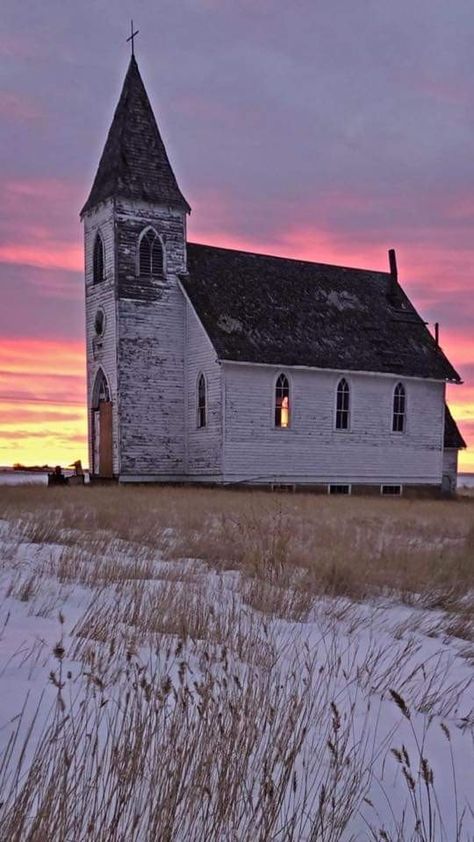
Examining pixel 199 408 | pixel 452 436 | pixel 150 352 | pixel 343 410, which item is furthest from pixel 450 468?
pixel 150 352

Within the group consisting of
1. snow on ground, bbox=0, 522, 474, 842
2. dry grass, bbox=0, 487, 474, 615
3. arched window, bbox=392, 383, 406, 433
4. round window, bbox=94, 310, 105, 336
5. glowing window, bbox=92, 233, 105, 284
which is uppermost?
glowing window, bbox=92, 233, 105, 284

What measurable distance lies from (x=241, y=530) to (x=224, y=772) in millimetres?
7709

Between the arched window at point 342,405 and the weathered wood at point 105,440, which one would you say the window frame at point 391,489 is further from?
the weathered wood at point 105,440

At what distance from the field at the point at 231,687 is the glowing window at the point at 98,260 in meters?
16.2

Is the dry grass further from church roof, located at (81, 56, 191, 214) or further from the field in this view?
church roof, located at (81, 56, 191, 214)

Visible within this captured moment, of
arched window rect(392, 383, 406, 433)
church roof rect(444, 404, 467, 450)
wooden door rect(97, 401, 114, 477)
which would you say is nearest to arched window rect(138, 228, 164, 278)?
wooden door rect(97, 401, 114, 477)

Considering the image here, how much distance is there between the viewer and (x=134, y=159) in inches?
1032

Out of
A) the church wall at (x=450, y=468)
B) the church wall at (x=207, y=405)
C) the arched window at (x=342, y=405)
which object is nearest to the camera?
the church wall at (x=207, y=405)

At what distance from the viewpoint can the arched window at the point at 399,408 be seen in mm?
29578

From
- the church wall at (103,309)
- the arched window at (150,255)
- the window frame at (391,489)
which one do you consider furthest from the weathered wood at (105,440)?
the window frame at (391,489)

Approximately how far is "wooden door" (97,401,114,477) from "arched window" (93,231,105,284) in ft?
14.7

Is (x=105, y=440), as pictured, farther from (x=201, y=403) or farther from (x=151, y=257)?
(x=151, y=257)

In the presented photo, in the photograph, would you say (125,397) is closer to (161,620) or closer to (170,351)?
(170,351)

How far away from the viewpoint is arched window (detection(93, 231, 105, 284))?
86.7 ft
